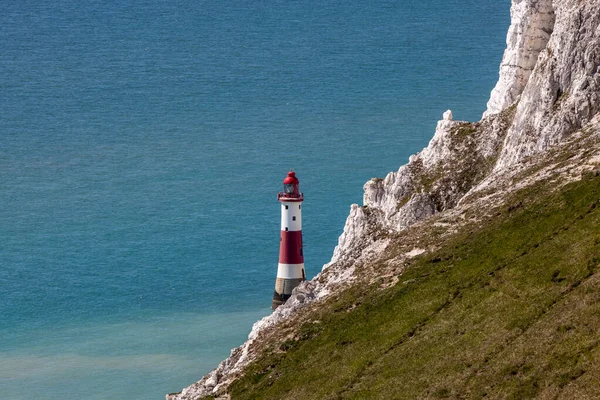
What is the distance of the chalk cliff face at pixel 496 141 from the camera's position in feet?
293

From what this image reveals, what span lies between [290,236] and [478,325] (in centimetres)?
5758

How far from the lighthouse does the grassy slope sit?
42644 millimetres

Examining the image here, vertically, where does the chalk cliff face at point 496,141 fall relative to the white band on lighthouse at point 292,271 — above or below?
below

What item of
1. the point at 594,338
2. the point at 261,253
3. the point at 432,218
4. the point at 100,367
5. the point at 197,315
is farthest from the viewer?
the point at 261,253

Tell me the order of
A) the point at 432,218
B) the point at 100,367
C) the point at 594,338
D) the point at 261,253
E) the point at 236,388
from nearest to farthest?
the point at 594,338, the point at 236,388, the point at 432,218, the point at 100,367, the point at 261,253

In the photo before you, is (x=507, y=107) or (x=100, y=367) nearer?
(x=507, y=107)

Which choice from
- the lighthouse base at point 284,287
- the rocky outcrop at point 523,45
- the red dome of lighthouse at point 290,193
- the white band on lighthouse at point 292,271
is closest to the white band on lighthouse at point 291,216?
the red dome of lighthouse at point 290,193

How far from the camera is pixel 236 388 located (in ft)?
261

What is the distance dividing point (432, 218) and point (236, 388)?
1666cm

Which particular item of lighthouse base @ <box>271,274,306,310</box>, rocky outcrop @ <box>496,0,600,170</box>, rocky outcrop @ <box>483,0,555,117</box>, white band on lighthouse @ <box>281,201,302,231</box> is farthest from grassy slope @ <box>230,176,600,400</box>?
lighthouse base @ <box>271,274,306,310</box>

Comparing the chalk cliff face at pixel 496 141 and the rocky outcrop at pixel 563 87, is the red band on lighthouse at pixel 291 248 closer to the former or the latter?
the chalk cliff face at pixel 496 141

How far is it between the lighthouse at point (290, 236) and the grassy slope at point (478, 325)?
140 ft

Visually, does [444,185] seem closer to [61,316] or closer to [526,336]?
[526,336]

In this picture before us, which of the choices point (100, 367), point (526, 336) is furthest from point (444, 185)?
point (100, 367)
